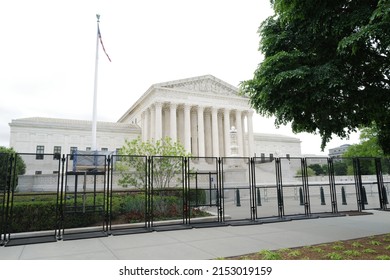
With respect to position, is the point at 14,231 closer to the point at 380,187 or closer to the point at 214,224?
the point at 214,224

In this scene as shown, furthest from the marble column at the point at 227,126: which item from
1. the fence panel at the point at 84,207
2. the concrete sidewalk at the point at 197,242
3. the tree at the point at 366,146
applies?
the fence panel at the point at 84,207

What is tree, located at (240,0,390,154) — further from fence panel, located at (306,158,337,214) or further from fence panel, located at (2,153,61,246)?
fence panel, located at (2,153,61,246)

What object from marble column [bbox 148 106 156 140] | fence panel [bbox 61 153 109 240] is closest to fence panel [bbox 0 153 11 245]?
fence panel [bbox 61 153 109 240]

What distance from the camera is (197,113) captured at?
59500 millimetres

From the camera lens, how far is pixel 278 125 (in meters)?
10.2

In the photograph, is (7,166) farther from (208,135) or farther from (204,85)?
(208,135)

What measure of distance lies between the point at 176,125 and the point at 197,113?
20.5 ft

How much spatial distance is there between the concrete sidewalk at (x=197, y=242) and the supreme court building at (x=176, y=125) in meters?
42.6

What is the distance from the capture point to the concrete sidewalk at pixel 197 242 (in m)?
7.08

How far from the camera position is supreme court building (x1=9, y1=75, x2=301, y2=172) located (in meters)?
54.2

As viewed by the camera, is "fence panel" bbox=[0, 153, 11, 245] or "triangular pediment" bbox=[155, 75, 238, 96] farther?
"triangular pediment" bbox=[155, 75, 238, 96]

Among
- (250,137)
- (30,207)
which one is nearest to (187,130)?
(250,137)

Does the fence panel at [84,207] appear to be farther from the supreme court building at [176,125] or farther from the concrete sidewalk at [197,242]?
the supreme court building at [176,125]

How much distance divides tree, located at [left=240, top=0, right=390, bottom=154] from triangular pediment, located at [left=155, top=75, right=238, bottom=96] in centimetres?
4528
